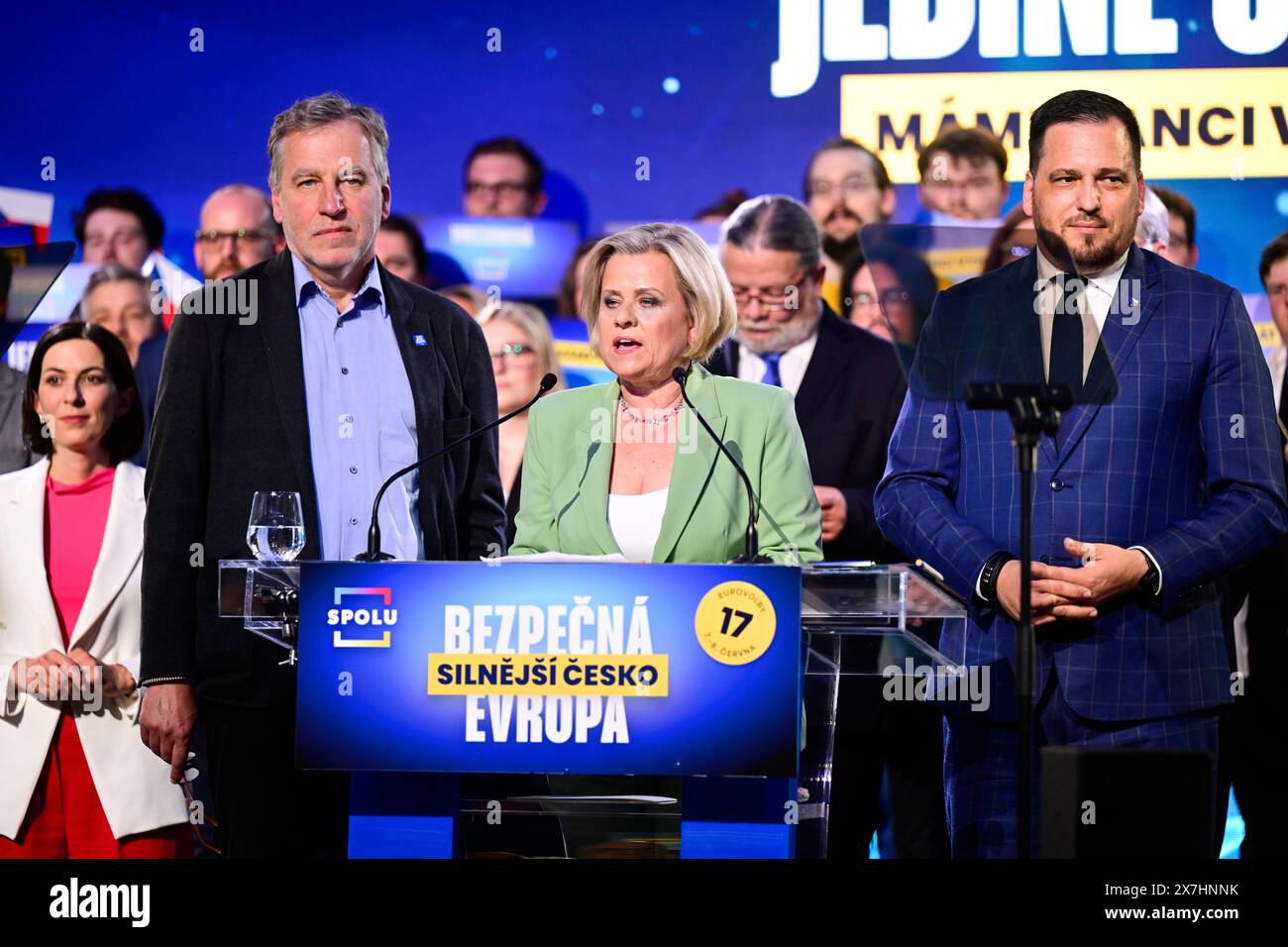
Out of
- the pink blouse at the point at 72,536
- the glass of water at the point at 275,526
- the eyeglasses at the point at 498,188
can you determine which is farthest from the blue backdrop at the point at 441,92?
the glass of water at the point at 275,526

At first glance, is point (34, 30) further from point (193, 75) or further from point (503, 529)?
point (503, 529)

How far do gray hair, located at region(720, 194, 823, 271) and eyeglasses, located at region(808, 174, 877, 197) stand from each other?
294mm

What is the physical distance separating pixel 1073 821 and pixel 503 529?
179 cm

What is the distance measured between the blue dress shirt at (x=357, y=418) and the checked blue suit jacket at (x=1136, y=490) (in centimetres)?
127

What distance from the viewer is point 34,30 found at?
594 centimetres

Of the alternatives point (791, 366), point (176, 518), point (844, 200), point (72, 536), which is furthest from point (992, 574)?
point (72, 536)

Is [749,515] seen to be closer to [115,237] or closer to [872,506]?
[872,506]

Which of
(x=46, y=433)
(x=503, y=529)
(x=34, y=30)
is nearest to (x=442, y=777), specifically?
(x=503, y=529)

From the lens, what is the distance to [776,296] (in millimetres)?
5250

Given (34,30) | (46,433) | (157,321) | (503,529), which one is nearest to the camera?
(503,529)

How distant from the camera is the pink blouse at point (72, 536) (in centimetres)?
469

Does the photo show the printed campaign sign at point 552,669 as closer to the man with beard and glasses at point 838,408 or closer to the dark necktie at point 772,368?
the man with beard and glasses at point 838,408

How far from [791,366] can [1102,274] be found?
5.26 ft
